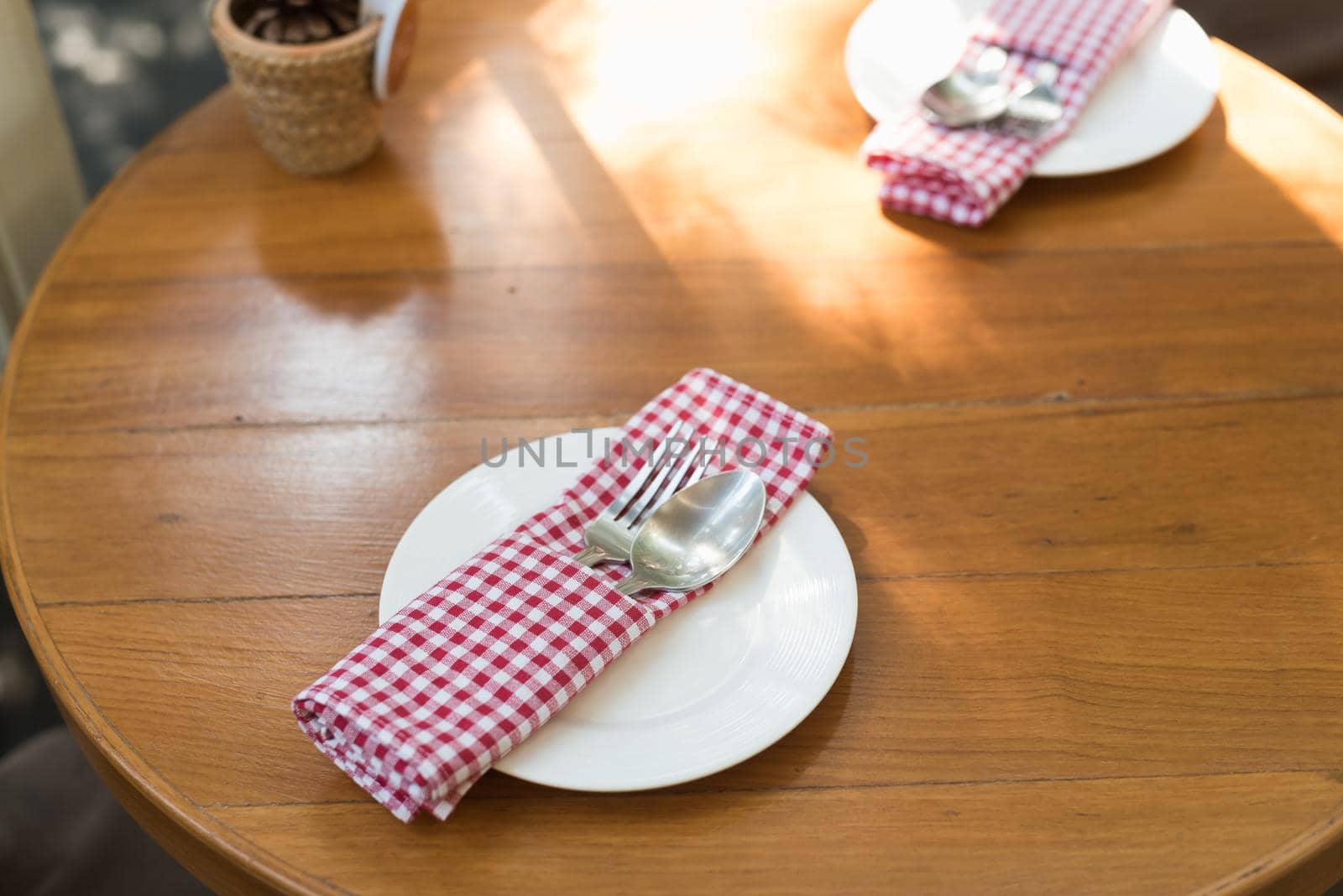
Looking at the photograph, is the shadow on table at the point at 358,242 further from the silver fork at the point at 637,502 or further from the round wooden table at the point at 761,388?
the silver fork at the point at 637,502

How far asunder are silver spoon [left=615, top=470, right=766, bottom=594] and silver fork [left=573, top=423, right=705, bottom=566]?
0.04 ft

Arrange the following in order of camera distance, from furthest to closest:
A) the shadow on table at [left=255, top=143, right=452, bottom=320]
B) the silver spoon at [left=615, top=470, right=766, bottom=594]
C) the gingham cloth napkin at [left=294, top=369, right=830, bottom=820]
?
the shadow on table at [left=255, top=143, right=452, bottom=320] < the silver spoon at [left=615, top=470, right=766, bottom=594] < the gingham cloth napkin at [left=294, top=369, right=830, bottom=820]

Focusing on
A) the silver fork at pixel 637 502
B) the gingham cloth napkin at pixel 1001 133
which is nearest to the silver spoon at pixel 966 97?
the gingham cloth napkin at pixel 1001 133

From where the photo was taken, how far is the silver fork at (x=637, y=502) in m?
0.80

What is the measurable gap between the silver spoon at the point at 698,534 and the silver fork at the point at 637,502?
0.01 m

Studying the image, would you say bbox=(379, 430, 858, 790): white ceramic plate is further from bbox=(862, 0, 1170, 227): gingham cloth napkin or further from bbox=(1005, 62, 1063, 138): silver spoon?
bbox=(1005, 62, 1063, 138): silver spoon

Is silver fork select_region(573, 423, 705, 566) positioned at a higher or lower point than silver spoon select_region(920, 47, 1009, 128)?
lower

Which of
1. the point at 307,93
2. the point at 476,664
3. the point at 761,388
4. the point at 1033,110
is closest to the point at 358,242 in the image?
the point at 307,93

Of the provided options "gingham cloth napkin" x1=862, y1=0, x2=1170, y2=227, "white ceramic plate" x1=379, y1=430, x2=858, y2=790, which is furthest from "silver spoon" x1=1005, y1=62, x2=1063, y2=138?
"white ceramic plate" x1=379, y1=430, x2=858, y2=790

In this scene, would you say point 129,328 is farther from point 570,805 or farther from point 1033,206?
point 1033,206

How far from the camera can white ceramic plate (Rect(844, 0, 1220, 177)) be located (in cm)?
113

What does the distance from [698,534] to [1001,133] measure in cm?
54

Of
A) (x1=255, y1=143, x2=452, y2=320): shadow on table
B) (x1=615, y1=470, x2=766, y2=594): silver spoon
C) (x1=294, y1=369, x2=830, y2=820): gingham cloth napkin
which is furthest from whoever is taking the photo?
(x1=255, y1=143, x2=452, y2=320): shadow on table

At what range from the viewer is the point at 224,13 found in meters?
1.08
